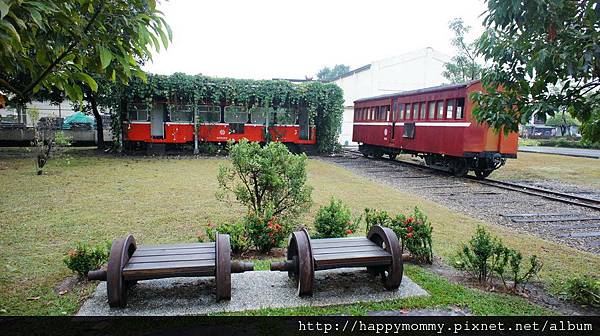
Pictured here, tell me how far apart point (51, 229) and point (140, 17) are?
476 centimetres

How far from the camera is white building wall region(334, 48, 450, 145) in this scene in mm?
28031

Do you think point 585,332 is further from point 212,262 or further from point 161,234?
point 161,234

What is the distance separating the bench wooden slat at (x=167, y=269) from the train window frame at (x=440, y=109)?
11.4 meters

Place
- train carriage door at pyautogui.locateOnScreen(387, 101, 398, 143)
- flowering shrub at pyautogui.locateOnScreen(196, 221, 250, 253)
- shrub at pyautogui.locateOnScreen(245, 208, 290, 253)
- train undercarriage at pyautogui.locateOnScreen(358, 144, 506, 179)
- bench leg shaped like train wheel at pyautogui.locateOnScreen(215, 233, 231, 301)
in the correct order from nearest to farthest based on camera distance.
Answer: bench leg shaped like train wheel at pyautogui.locateOnScreen(215, 233, 231, 301) < flowering shrub at pyautogui.locateOnScreen(196, 221, 250, 253) < shrub at pyautogui.locateOnScreen(245, 208, 290, 253) < train undercarriage at pyautogui.locateOnScreen(358, 144, 506, 179) < train carriage door at pyautogui.locateOnScreen(387, 101, 398, 143)

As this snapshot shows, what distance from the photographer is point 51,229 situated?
578 cm

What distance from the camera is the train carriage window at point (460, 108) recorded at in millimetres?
12023

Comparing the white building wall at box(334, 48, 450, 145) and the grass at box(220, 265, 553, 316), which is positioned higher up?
the white building wall at box(334, 48, 450, 145)

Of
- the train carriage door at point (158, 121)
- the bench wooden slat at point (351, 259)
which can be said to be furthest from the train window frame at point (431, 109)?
the train carriage door at point (158, 121)

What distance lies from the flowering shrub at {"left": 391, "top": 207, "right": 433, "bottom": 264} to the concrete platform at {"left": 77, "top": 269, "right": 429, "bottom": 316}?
0.65 metres

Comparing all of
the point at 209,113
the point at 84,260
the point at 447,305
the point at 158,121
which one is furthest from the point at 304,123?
the point at 447,305

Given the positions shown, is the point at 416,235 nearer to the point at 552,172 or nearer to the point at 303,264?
the point at 303,264

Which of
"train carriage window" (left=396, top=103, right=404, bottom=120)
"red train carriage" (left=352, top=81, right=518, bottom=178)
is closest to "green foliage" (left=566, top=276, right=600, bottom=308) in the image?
"red train carriage" (left=352, top=81, right=518, bottom=178)

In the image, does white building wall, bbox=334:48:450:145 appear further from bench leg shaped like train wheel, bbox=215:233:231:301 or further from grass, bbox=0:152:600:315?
bench leg shaped like train wheel, bbox=215:233:231:301

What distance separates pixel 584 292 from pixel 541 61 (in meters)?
2.10
